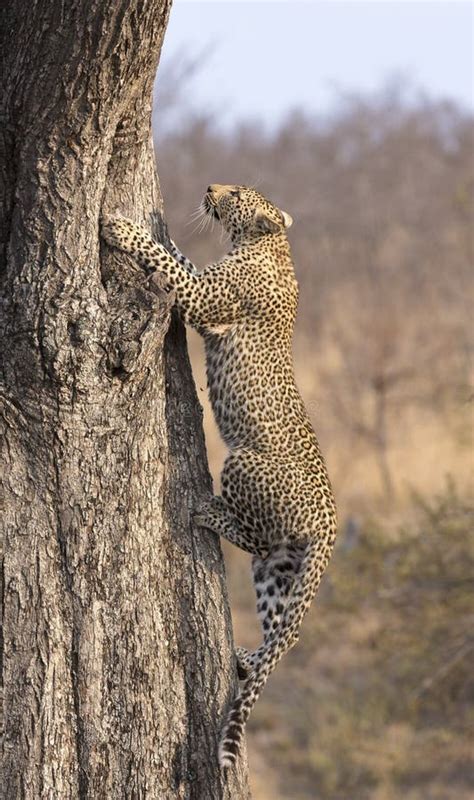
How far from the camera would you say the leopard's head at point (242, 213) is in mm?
6312

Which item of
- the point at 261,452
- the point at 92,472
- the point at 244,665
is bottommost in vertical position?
the point at 244,665

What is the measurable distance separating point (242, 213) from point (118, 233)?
5.73 ft

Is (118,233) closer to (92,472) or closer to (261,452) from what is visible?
(92,472)

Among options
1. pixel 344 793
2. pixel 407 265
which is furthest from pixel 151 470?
pixel 407 265

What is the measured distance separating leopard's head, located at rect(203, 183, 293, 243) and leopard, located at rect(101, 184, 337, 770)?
385mm

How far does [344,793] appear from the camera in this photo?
33.6 feet

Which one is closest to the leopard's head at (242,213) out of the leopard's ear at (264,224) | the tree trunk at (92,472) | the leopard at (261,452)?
the leopard's ear at (264,224)

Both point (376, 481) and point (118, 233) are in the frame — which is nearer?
point (118, 233)

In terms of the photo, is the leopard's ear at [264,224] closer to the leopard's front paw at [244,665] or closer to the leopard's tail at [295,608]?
the leopard's tail at [295,608]

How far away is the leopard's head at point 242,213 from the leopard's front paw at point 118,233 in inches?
64.9

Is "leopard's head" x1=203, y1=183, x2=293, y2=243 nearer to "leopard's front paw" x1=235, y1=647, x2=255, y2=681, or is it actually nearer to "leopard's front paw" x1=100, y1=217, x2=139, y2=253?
"leopard's front paw" x1=100, y1=217, x2=139, y2=253

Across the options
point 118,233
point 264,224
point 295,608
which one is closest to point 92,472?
point 118,233

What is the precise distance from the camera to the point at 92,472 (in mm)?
4641

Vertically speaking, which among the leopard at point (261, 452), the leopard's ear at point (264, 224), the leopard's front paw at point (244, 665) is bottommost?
the leopard's front paw at point (244, 665)
